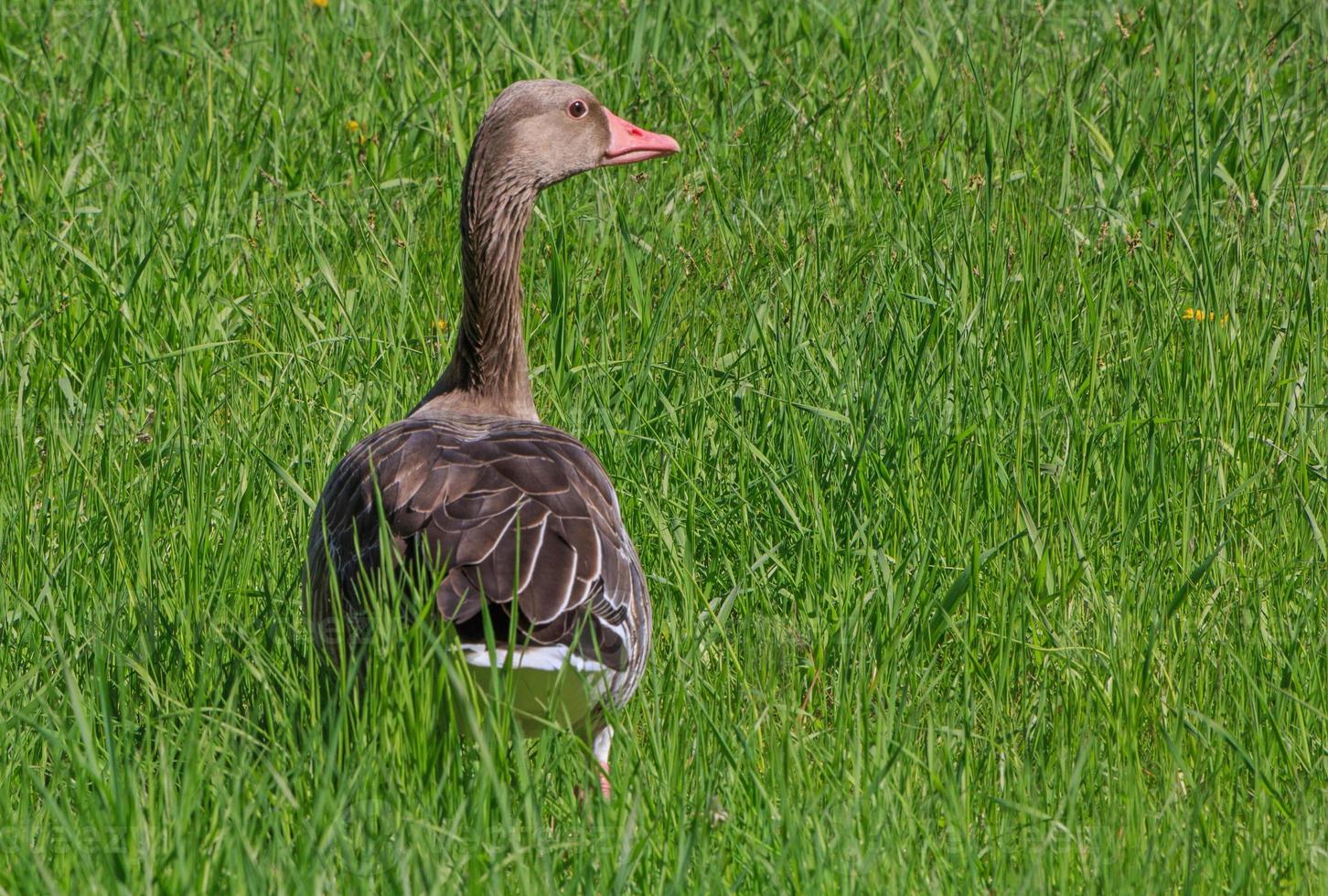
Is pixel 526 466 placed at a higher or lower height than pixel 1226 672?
higher

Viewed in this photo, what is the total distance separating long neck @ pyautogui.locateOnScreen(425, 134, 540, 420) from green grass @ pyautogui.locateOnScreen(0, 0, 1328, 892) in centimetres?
41

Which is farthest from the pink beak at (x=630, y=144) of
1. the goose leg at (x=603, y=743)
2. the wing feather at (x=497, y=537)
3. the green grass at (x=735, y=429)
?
the goose leg at (x=603, y=743)

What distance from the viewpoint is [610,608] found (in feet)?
10.8

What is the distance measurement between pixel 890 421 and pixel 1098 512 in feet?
2.00

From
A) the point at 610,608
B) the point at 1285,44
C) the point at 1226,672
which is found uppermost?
the point at 1285,44

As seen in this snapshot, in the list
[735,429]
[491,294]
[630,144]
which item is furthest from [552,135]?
[735,429]

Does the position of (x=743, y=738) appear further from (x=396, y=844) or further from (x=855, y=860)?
(x=396, y=844)

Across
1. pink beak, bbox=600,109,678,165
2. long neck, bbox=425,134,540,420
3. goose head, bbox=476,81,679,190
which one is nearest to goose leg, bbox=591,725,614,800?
long neck, bbox=425,134,540,420

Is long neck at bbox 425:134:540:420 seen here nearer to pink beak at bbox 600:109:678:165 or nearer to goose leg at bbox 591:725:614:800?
pink beak at bbox 600:109:678:165

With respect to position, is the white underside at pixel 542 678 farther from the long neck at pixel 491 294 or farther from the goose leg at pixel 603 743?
the long neck at pixel 491 294

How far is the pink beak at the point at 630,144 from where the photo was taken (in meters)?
4.68

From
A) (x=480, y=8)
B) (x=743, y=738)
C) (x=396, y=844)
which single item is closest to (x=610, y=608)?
(x=743, y=738)

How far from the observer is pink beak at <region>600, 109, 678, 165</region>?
468cm

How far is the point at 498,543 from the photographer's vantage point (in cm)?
322
